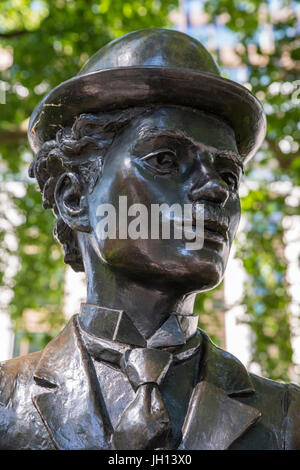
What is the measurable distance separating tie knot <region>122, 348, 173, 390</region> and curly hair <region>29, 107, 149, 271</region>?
710 millimetres

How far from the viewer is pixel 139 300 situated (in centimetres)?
252

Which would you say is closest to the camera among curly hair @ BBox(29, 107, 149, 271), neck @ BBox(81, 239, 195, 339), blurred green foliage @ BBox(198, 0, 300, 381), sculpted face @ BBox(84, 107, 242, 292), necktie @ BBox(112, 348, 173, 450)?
necktie @ BBox(112, 348, 173, 450)

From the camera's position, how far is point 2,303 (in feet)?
25.6

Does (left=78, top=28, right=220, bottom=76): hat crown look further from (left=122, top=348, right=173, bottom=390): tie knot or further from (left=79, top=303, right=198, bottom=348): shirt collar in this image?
(left=122, top=348, right=173, bottom=390): tie knot

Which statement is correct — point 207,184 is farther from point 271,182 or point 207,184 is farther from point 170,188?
point 271,182

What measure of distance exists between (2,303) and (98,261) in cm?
544

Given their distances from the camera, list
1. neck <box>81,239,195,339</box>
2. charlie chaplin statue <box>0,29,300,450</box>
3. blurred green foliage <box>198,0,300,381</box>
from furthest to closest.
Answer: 1. blurred green foliage <box>198,0,300,381</box>
2. neck <box>81,239,195,339</box>
3. charlie chaplin statue <box>0,29,300,450</box>

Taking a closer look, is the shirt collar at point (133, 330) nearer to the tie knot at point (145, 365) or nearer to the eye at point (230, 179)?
the tie knot at point (145, 365)

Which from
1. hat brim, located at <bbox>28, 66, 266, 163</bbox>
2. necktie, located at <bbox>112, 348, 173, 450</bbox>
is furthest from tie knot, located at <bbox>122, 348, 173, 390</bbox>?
hat brim, located at <bbox>28, 66, 266, 163</bbox>

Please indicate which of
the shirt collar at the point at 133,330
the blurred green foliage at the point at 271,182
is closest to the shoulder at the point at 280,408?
the shirt collar at the point at 133,330

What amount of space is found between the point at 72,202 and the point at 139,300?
54 centimetres

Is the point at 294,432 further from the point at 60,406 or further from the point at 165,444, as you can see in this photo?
the point at 60,406

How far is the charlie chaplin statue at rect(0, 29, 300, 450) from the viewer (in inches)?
88.5
